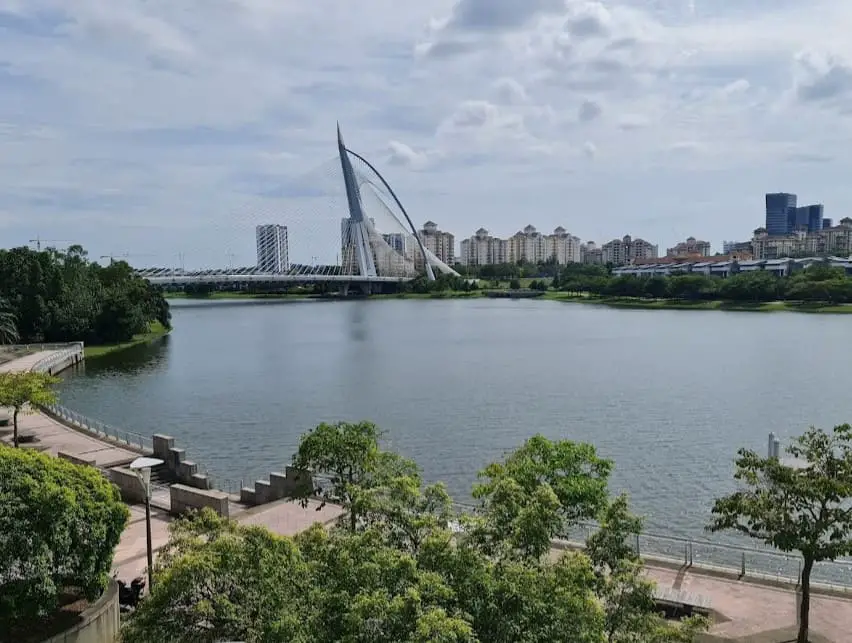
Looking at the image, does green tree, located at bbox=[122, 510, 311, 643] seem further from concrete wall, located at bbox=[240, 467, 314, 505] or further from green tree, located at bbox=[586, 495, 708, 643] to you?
concrete wall, located at bbox=[240, 467, 314, 505]

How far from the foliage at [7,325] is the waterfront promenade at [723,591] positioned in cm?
3848

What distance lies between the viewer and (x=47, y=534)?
328 inches

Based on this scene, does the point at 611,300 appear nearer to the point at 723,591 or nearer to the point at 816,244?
the point at 723,591

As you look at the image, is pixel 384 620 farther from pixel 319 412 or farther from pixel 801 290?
pixel 801 290

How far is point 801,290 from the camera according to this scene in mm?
82938

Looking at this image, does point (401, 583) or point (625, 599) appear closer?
point (401, 583)

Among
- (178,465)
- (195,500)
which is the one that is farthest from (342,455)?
(178,465)

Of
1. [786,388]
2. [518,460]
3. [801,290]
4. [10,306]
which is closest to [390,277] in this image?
[801,290]

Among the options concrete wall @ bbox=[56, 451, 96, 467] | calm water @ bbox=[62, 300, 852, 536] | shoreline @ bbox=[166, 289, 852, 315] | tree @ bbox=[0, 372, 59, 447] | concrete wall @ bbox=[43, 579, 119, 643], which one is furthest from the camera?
shoreline @ bbox=[166, 289, 852, 315]

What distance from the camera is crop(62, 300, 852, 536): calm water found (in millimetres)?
22719

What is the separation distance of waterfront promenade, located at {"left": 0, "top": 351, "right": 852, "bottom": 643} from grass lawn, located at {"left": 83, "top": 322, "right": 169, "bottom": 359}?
37.3 meters

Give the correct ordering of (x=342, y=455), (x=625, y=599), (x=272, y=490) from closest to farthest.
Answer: (x=625, y=599) → (x=342, y=455) → (x=272, y=490)

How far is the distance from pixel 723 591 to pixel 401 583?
287 inches

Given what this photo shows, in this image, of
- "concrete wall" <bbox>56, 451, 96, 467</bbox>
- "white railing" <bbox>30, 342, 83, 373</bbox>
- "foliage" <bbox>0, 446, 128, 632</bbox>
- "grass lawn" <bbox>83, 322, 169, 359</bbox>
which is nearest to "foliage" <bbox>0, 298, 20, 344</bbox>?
"white railing" <bbox>30, 342, 83, 373</bbox>
